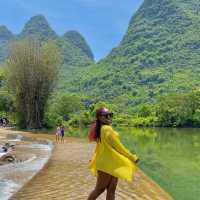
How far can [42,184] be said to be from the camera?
467 inches

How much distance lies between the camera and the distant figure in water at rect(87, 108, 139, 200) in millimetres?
6863

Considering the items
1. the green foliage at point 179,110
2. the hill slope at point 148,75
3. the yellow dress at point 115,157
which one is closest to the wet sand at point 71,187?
the yellow dress at point 115,157

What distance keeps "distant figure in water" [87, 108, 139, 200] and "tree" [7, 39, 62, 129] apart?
1859 inches

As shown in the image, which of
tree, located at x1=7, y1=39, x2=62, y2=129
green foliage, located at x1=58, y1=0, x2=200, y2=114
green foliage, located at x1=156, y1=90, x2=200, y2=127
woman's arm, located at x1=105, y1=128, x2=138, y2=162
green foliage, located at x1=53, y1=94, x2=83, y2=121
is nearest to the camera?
woman's arm, located at x1=105, y1=128, x2=138, y2=162

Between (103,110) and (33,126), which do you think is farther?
(33,126)

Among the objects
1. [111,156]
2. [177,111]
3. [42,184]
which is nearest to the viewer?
[111,156]

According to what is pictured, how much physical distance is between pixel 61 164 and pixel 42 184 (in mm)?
5421

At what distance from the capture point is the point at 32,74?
2109 inches

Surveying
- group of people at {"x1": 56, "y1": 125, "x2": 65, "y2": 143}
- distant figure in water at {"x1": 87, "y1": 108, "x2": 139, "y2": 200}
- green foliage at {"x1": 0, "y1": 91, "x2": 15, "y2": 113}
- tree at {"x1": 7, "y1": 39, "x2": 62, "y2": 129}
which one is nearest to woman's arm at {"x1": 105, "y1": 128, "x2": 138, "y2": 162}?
distant figure in water at {"x1": 87, "y1": 108, "x2": 139, "y2": 200}

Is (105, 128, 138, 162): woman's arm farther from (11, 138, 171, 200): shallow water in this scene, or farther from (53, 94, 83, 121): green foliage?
(53, 94, 83, 121): green foliage

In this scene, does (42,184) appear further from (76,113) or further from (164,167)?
(76,113)

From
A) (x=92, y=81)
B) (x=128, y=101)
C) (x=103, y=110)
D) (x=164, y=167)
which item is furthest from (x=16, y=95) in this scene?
(x=92, y=81)

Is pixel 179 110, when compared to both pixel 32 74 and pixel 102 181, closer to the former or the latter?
pixel 32 74

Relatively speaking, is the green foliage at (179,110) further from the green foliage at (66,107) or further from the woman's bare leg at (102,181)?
the woman's bare leg at (102,181)
